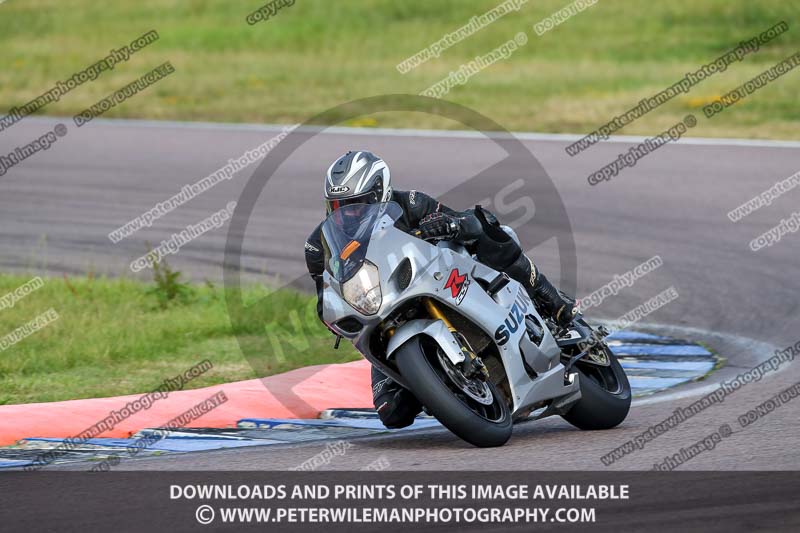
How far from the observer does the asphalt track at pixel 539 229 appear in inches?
273

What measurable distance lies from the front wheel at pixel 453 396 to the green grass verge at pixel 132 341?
3.16 m

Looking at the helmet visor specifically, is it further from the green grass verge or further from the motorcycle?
the green grass verge

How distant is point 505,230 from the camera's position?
7.46m

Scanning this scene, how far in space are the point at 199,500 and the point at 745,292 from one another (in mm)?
6878

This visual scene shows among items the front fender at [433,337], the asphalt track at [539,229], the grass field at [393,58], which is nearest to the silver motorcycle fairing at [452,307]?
the front fender at [433,337]

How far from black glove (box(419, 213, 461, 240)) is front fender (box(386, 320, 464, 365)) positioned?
551 mm

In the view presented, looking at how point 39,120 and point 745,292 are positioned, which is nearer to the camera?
point 745,292

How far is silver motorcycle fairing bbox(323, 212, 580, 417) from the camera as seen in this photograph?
662 centimetres

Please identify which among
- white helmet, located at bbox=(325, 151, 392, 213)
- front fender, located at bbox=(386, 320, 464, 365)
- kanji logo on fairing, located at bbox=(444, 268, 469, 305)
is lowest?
front fender, located at bbox=(386, 320, 464, 365)

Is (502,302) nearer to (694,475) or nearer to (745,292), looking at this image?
(694,475)

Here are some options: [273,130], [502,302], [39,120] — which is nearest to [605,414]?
[502,302]

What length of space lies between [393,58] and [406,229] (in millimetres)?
23497

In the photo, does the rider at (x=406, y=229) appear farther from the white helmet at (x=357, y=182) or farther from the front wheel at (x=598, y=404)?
the front wheel at (x=598, y=404)

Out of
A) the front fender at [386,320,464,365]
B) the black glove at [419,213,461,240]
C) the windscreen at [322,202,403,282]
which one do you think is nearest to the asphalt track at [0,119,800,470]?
the front fender at [386,320,464,365]
